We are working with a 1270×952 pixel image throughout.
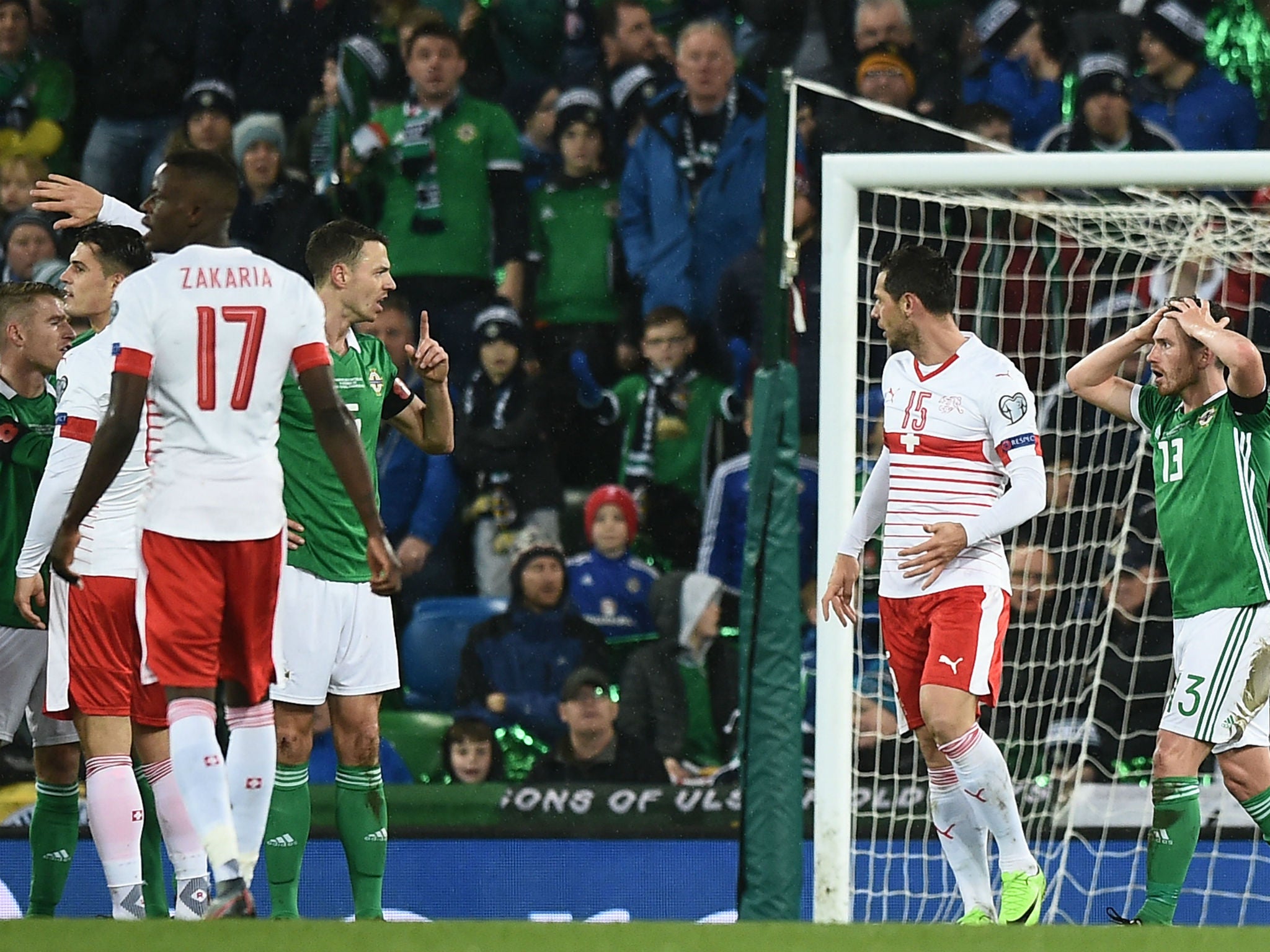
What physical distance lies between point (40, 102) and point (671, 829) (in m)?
4.58

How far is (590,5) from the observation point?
27.5 ft

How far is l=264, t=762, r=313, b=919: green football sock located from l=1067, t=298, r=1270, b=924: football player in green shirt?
2.30 m

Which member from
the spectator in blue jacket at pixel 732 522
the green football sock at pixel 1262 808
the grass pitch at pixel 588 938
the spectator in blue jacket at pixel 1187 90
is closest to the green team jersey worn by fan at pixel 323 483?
the grass pitch at pixel 588 938

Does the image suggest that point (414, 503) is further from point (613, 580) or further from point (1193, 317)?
point (1193, 317)

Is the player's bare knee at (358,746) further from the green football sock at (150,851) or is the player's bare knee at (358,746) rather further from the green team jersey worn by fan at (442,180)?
the green team jersey worn by fan at (442,180)

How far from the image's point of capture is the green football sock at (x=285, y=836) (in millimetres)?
4754

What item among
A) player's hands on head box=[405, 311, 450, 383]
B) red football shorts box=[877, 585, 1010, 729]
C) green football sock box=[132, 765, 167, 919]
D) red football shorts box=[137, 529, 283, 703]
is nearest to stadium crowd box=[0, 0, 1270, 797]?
green football sock box=[132, 765, 167, 919]

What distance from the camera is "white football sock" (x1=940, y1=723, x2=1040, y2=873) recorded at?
4.79 metres

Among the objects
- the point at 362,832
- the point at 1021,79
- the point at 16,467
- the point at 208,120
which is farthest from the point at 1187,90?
the point at 16,467

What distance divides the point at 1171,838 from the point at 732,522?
2.96 metres

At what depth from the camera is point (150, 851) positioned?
5.23 meters

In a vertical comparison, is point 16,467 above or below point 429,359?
below

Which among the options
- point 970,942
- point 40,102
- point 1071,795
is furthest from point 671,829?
point 40,102

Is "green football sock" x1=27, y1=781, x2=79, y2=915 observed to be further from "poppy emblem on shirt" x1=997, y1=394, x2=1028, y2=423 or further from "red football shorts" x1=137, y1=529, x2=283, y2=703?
"poppy emblem on shirt" x1=997, y1=394, x2=1028, y2=423
